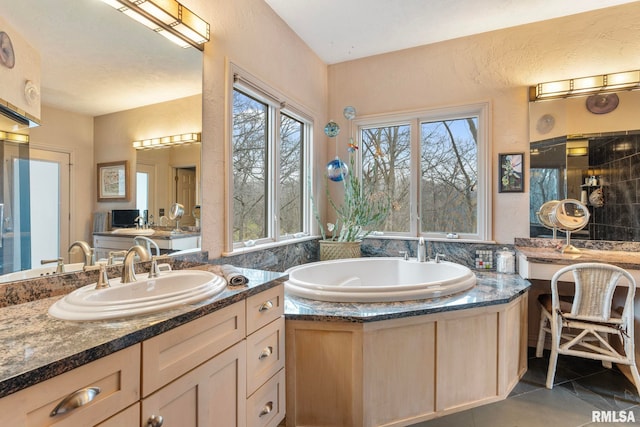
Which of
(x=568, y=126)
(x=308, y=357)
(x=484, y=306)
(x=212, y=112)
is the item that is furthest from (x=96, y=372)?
(x=568, y=126)

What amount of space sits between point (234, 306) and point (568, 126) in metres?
2.98

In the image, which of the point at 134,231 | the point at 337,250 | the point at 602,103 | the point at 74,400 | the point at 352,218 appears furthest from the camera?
the point at 352,218

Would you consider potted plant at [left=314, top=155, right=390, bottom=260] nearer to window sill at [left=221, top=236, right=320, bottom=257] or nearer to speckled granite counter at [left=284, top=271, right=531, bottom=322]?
window sill at [left=221, top=236, right=320, bottom=257]

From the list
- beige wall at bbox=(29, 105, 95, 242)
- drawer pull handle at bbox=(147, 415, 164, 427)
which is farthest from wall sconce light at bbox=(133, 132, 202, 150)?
drawer pull handle at bbox=(147, 415, 164, 427)

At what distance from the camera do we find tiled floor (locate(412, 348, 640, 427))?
5.83 ft

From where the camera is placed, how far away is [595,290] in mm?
2016

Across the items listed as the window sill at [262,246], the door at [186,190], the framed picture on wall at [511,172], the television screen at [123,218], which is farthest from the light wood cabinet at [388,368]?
the framed picture on wall at [511,172]

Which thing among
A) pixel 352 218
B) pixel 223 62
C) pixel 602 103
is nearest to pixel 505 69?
pixel 602 103

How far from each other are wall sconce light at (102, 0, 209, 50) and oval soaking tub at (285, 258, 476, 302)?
60.0 inches

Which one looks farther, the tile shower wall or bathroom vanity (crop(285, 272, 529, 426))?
the tile shower wall

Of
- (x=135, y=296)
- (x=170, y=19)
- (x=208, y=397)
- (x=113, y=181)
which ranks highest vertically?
(x=170, y=19)

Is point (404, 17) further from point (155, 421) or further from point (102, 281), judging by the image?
point (155, 421)

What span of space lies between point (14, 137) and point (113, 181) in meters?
0.39

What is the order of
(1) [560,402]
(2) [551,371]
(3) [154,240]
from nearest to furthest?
1. (3) [154,240]
2. (1) [560,402]
3. (2) [551,371]
